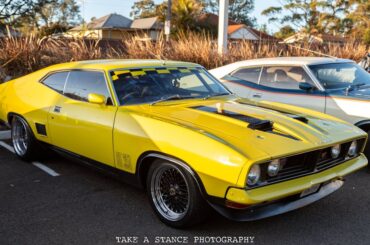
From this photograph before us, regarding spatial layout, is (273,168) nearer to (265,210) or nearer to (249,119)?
(265,210)

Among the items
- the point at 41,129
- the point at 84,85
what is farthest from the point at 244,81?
the point at 41,129

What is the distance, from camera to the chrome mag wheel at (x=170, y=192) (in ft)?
11.7

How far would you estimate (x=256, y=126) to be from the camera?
3.61 meters

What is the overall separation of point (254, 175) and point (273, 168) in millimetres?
202

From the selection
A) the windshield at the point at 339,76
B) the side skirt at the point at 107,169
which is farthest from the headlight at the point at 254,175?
the windshield at the point at 339,76

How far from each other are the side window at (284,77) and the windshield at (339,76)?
182 mm

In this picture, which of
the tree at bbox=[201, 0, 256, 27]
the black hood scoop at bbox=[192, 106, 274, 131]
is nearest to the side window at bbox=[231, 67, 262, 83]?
the black hood scoop at bbox=[192, 106, 274, 131]

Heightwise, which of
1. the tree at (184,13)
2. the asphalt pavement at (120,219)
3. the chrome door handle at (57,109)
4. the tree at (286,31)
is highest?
the chrome door handle at (57,109)

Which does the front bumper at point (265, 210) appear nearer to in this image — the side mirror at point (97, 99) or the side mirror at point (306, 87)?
the side mirror at point (97, 99)

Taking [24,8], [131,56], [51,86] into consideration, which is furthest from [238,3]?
[51,86]

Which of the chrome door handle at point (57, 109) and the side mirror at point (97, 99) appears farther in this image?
the chrome door handle at point (57, 109)

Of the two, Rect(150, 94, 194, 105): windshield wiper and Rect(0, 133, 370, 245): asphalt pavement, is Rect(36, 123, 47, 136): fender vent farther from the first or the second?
Rect(150, 94, 194, 105): windshield wiper

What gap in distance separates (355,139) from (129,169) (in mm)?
2197

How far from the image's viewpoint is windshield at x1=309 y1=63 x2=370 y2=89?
20.4 ft
